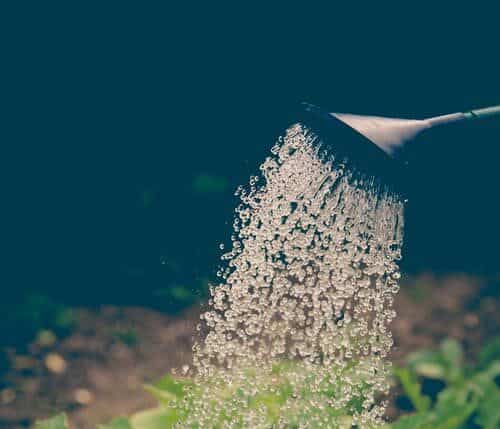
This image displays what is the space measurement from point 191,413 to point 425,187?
0.95 metres

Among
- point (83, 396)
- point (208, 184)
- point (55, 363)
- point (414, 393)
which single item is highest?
point (208, 184)

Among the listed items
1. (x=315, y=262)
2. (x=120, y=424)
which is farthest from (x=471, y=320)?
(x=120, y=424)

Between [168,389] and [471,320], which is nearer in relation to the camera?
[168,389]

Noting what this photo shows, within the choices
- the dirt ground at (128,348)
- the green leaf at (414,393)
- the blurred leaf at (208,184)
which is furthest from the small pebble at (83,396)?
the green leaf at (414,393)

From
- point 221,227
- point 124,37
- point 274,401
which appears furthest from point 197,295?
point 124,37

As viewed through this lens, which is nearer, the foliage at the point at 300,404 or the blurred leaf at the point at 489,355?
the foliage at the point at 300,404

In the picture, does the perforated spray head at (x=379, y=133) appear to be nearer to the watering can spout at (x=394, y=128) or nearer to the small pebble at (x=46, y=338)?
the watering can spout at (x=394, y=128)

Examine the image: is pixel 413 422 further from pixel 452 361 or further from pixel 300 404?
pixel 452 361

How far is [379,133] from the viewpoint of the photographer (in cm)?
91

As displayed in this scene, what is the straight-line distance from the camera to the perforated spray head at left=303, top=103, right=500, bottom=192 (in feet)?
2.96

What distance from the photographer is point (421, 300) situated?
6.67 feet

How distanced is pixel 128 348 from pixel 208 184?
1.70 ft

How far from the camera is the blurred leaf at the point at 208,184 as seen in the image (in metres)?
2.03

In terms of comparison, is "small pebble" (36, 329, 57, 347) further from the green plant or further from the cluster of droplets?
the green plant
